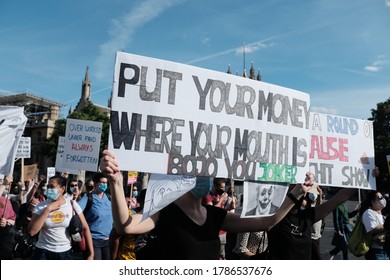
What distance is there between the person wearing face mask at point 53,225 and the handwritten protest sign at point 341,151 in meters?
2.79

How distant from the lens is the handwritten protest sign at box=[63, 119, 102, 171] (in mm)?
7621

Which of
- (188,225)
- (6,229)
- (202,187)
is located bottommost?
(6,229)

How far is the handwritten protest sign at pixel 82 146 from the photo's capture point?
762cm

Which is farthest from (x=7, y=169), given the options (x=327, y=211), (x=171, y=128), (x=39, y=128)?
(x=39, y=128)

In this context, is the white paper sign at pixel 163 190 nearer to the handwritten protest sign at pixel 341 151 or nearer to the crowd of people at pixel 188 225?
the crowd of people at pixel 188 225

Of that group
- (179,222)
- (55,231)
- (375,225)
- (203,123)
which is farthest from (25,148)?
(179,222)

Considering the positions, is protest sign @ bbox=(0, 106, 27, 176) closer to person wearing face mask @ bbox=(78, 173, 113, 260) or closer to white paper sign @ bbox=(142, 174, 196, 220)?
person wearing face mask @ bbox=(78, 173, 113, 260)

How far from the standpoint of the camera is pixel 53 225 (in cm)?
499

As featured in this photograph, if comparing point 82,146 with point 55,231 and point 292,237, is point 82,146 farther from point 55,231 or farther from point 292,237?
point 292,237

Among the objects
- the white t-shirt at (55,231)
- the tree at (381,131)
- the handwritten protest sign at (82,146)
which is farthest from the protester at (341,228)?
the tree at (381,131)

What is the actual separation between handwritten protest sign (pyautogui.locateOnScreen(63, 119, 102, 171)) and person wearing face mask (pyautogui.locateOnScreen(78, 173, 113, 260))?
2.95 ft

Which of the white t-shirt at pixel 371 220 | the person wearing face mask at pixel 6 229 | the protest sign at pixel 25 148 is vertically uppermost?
the protest sign at pixel 25 148

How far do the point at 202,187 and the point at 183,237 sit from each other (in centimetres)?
44

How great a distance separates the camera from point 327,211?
4.05 m
